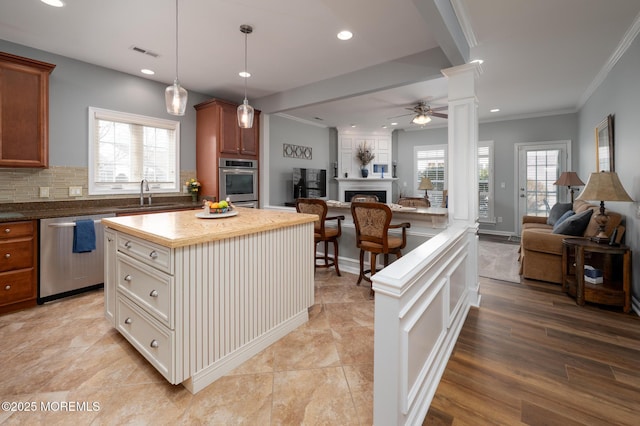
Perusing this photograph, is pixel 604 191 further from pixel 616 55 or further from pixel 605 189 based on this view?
pixel 616 55

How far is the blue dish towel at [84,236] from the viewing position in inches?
120

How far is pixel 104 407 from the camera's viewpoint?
159 cm

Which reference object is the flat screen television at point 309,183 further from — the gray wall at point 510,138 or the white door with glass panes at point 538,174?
the white door with glass panes at point 538,174

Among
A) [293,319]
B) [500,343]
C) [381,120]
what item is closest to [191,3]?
[293,319]

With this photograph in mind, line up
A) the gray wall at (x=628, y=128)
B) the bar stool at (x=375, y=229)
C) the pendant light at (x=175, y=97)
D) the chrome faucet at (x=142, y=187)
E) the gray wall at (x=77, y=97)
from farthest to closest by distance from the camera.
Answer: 1. the chrome faucet at (x=142, y=187)
2. the gray wall at (x=77, y=97)
3. the bar stool at (x=375, y=229)
4. the gray wall at (x=628, y=128)
5. the pendant light at (x=175, y=97)

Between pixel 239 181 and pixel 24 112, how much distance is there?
2470mm

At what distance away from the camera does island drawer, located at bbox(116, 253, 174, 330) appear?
1634mm

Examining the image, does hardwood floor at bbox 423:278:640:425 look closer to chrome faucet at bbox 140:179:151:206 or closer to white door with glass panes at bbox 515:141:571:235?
chrome faucet at bbox 140:179:151:206

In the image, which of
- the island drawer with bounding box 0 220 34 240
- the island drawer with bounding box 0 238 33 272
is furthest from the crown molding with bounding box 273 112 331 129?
the island drawer with bounding box 0 238 33 272

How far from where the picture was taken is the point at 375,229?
10.2ft

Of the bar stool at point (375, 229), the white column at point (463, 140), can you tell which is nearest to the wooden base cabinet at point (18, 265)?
the bar stool at point (375, 229)

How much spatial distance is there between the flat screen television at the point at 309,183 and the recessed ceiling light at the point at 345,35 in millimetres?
3649

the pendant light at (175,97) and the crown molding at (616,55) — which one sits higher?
the crown molding at (616,55)

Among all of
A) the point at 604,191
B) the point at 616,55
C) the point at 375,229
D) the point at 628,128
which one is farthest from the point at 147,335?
the point at 616,55
